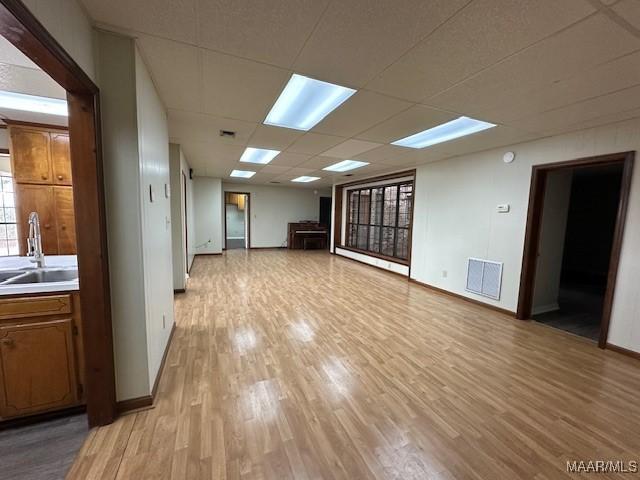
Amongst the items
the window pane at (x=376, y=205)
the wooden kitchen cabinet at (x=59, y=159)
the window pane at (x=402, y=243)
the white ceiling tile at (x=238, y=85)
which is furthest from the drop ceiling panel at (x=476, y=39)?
the window pane at (x=376, y=205)

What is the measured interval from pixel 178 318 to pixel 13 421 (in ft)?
5.58

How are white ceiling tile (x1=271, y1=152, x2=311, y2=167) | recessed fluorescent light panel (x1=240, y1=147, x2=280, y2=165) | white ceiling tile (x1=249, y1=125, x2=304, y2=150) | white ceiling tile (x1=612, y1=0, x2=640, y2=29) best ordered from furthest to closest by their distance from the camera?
white ceiling tile (x1=271, y1=152, x2=311, y2=167)
recessed fluorescent light panel (x1=240, y1=147, x2=280, y2=165)
white ceiling tile (x1=249, y1=125, x2=304, y2=150)
white ceiling tile (x1=612, y1=0, x2=640, y2=29)

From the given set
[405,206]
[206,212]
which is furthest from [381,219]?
[206,212]

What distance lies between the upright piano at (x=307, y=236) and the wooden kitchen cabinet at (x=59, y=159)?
23.4 feet

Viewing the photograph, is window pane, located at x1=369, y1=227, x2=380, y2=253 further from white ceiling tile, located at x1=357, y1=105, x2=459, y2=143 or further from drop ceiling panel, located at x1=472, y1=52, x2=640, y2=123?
drop ceiling panel, located at x1=472, y1=52, x2=640, y2=123

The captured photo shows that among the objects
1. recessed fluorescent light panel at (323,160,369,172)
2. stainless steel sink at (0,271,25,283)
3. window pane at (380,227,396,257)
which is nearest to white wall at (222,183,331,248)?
recessed fluorescent light panel at (323,160,369,172)

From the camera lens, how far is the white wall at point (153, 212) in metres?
1.75

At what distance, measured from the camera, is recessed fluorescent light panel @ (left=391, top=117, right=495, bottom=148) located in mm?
2990

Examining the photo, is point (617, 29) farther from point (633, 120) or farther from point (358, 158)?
point (358, 158)

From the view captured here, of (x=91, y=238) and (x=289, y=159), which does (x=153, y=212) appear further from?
(x=289, y=159)

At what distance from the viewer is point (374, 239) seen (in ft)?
23.6

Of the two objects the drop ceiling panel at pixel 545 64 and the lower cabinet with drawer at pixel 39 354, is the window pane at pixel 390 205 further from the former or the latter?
the lower cabinet with drawer at pixel 39 354

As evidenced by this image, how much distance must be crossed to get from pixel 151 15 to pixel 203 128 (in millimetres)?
1922

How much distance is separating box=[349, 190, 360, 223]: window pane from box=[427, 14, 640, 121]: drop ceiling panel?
5.62 metres
